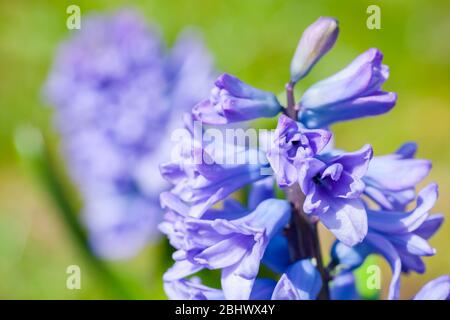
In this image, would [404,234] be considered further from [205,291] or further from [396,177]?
[205,291]

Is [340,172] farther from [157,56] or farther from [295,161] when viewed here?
[157,56]

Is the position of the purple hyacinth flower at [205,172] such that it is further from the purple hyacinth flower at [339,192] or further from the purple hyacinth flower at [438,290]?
the purple hyacinth flower at [438,290]

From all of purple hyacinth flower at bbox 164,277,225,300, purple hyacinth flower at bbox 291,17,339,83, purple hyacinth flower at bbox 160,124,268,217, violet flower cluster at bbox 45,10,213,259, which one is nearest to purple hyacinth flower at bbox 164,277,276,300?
purple hyacinth flower at bbox 164,277,225,300

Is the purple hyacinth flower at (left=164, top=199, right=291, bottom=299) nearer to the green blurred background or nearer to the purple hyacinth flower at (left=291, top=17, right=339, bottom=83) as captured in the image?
the purple hyacinth flower at (left=291, top=17, right=339, bottom=83)

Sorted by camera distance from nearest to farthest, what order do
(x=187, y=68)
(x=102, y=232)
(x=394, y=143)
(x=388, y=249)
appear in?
(x=388, y=249), (x=187, y=68), (x=102, y=232), (x=394, y=143)

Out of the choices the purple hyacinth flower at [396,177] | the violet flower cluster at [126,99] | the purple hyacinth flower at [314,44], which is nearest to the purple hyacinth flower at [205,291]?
the purple hyacinth flower at [396,177]
